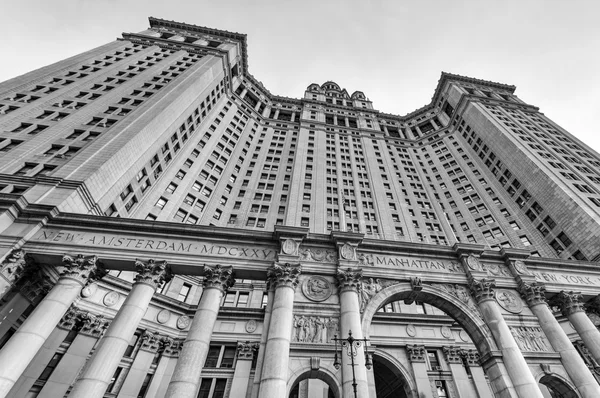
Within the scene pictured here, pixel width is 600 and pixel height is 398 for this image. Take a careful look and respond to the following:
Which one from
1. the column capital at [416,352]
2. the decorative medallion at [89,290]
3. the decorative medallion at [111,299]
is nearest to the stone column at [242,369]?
the decorative medallion at [111,299]

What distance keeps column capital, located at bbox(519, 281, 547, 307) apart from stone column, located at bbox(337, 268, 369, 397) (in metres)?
13.1

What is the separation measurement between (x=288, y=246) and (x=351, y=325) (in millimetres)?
6917

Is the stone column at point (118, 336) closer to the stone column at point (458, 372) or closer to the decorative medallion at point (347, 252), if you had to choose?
the decorative medallion at point (347, 252)

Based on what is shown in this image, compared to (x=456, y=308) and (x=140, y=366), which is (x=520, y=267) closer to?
(x=456, y=308)

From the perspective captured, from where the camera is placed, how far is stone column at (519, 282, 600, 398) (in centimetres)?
1828

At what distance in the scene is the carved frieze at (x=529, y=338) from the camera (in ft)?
67.4

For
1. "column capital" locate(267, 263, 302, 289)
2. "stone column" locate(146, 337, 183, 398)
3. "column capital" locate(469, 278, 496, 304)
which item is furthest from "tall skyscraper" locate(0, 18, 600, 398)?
"stone column" locate(146, 337, 183, 398)

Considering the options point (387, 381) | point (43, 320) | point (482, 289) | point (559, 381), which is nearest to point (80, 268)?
point (43, 320)

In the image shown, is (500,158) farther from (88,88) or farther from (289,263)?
→ (88,88)

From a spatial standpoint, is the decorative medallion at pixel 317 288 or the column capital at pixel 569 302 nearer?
the decorative medallion at pixel 317 288

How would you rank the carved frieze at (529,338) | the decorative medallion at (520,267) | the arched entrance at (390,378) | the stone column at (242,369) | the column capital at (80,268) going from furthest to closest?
the arched entrance at (390,378), the stone column at (242,369), the decorative medallion at (520,267), the carved frieze at (529,338), the column capital at (80,268)

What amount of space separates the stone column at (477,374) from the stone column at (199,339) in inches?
958

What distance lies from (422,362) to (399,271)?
11776mm

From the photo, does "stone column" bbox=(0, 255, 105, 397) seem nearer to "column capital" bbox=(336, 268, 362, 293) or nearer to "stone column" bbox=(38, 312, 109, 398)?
"stone column" bbox=(38, 312, 109, 398)
